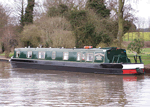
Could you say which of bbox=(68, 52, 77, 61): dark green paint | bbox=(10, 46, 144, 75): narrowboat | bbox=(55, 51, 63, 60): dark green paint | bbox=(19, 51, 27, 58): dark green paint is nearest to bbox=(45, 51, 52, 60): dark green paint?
bbox=(10, 46, 144, 75): narrowboat

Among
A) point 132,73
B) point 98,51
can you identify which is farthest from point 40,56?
point 132,73

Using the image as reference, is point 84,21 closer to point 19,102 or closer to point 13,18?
point 13,18

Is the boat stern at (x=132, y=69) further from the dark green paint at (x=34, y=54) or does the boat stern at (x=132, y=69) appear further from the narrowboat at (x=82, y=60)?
the dark green paint at (x=34, y=54)

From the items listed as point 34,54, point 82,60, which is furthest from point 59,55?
point 34,54

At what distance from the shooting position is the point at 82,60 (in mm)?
20750

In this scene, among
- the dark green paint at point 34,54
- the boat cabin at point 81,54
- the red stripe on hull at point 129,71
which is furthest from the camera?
the dark green paint at point 34,54

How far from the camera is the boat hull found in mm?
Result: 18578

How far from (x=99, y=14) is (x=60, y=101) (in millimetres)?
32411

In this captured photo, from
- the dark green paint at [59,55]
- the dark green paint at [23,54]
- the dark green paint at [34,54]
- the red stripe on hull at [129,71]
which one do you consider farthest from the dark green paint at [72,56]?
the dark green paint at [23,54]

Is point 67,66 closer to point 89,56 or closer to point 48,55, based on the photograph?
point 89,56

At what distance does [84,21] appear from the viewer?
122 feet

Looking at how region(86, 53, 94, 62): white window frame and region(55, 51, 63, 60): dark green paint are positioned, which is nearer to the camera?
region(86, 53, 94, 62): white window frame

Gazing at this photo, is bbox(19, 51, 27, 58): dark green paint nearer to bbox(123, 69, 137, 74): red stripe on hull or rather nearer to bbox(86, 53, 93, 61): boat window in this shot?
bbox(86, 53, 93, 61): boat window

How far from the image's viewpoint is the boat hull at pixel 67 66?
18.6m
